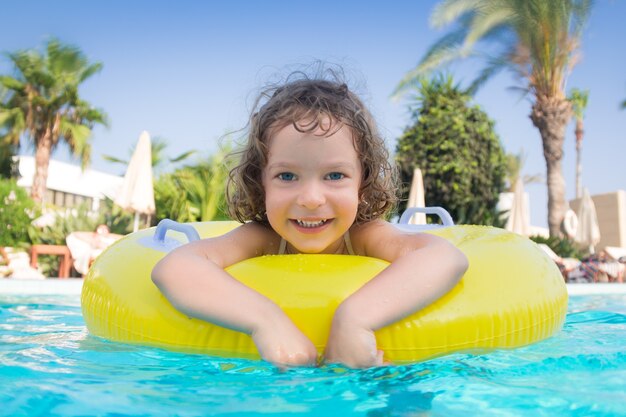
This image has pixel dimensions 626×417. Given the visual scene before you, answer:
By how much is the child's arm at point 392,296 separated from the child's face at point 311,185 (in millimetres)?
273

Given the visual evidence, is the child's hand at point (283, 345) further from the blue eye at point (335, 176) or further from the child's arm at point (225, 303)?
the blue eye at point (335, 176)

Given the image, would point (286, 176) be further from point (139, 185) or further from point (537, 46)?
point (537, 46)

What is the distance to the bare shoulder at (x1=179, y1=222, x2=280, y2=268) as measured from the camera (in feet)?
7.00

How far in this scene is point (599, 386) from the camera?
1.65 meters

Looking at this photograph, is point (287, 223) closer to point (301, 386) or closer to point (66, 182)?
point (301, 386)

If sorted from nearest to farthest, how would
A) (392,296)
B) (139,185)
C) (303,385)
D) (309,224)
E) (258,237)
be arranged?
1. (303,385)
2. (392,296)
3. (309,224)
4. (258,237)
5. (139,185)

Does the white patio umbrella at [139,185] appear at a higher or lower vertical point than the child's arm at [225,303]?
higher

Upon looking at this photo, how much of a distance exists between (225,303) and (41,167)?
1816 cm

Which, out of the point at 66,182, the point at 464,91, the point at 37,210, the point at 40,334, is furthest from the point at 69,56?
the point at 40,334

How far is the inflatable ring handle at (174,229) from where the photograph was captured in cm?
271

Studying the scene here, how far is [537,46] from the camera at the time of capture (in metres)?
13.4

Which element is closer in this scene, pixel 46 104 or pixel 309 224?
pixel 309 224

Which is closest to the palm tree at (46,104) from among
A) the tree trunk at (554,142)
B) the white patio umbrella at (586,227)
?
the tree trunk at (554,142)

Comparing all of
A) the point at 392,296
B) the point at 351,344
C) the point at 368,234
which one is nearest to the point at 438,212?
the point at 368,234
